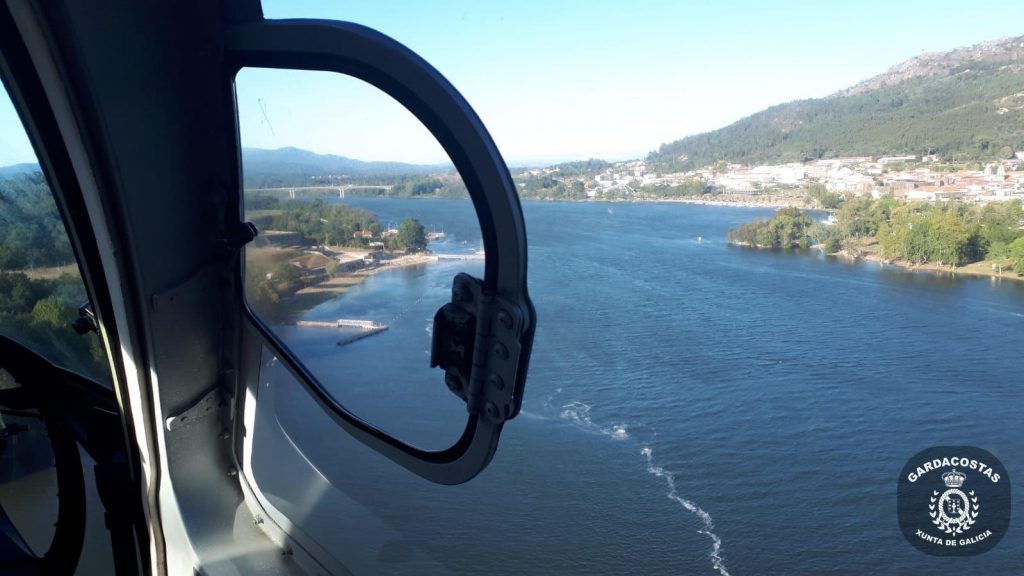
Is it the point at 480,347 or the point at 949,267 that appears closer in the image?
the point at 480,347

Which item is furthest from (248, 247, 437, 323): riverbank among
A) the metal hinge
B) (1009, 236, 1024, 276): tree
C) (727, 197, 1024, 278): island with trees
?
(1009, 236, 1024, 276): tree

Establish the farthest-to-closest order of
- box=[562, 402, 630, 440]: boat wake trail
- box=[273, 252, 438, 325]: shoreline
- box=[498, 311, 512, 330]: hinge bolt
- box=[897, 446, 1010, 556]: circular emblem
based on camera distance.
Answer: box=[562, 402, 630, 440]: boat wake trail, box=[273, 252, 438, 325]: shoreline, box=[897, 446, 1010, 556]: circular emblem, box=[498, 311, 512, 330]: hinge bolt

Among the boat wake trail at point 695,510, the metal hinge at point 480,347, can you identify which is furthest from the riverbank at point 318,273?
the boat wake trail at point 695,510

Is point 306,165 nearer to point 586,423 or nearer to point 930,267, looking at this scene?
point 586,423

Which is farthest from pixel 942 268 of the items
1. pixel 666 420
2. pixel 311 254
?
pixel 311 254

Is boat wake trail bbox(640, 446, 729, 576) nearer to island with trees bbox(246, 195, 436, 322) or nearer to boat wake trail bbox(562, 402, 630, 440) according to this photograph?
boat wake trail bbox(562, 402, 630, 440)

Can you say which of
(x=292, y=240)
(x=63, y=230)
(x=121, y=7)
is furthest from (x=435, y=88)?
(x=63, y=230)
